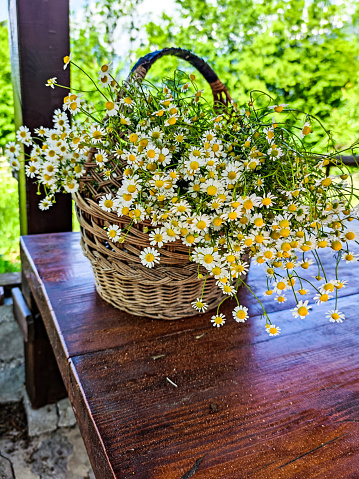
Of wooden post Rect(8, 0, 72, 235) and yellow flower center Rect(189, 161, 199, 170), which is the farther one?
wooden post Rect(8, 0, 72, 235)

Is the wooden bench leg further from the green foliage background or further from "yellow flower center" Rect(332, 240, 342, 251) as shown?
the green foliage background

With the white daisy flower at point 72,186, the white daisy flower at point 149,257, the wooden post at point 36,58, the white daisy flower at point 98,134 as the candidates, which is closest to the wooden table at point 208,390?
the white daisy flower at point 149,257

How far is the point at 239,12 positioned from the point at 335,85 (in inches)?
32.0

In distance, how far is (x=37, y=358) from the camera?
1407mm

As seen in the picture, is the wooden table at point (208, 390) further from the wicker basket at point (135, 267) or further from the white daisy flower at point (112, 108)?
the white daisy flower at point (112, 108)

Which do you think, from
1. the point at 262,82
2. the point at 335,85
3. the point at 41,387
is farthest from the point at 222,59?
the point at 41,387

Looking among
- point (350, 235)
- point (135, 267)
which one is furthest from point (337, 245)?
point (135, 267)

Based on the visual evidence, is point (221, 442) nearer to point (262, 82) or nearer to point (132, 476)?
point (132, 476)

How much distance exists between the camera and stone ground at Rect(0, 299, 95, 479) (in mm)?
1304

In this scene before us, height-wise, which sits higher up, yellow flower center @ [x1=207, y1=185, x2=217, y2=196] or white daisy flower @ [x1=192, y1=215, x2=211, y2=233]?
A: yellow flower center @ [x1=207, y1=185, x2=217, y2=196]

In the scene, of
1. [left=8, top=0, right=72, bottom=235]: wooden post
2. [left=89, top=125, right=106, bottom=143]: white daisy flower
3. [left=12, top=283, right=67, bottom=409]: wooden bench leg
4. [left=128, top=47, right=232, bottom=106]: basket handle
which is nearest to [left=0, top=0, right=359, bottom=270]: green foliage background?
[left=8, top=0, right=72, bottom=235]: wooden post

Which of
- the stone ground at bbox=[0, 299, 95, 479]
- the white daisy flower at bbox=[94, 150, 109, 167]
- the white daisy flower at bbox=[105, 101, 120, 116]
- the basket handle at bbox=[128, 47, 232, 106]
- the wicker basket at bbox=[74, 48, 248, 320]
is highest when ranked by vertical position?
the basket handle at bbox=[128, 47, 232, 106]

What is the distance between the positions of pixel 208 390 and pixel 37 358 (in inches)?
38.7

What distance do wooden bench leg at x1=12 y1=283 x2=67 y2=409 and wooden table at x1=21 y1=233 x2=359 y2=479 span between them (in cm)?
47
